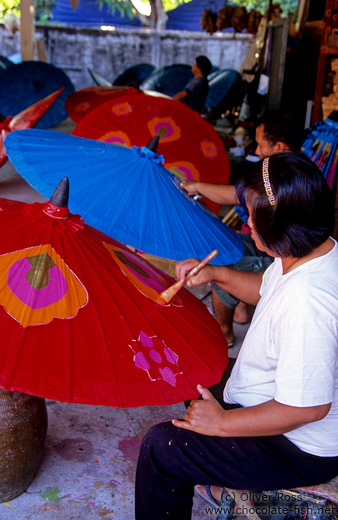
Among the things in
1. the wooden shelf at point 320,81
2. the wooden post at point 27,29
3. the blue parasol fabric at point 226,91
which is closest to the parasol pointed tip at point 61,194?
the wooden shelf at point 320,81

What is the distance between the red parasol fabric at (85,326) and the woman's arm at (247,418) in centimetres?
8

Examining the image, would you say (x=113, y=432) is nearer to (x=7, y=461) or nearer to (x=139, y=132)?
(x=7, y=461)

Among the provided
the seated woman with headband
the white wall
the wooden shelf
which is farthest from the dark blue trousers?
the white wall

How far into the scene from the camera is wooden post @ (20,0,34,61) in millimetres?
6457

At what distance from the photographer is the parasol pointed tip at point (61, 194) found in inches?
56.8

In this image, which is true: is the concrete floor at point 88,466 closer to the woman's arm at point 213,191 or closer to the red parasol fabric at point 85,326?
the red parasol fabric at point 85,326

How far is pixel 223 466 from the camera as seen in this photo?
1.37 metres

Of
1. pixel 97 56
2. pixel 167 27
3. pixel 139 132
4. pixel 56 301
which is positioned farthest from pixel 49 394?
pixel 167 27

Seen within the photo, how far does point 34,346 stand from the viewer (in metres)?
1.19

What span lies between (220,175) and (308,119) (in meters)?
1.48

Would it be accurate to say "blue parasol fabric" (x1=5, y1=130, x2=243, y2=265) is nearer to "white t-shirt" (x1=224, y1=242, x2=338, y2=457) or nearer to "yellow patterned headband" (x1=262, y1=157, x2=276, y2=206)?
"white t-shirt" (x1=224, y1=242, x2=338, y2=457)

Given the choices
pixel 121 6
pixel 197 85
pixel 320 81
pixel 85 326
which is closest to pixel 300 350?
pixel 85 326

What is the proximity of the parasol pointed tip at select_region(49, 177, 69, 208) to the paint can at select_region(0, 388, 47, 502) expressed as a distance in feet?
1.98

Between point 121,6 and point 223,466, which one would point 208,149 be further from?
point 121,6
